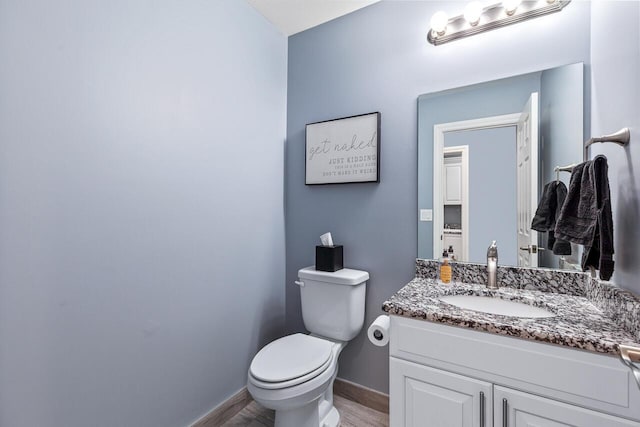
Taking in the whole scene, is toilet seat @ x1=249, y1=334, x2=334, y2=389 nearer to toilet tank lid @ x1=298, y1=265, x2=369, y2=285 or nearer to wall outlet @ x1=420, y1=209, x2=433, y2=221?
toilet tank lid @ x1=298, y1=265, x2=369, y2=285

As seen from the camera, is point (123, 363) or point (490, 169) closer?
point (123, 363)

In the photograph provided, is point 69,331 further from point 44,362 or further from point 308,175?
point 308,175

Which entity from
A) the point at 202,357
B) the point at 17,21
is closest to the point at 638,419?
the point at 202,357

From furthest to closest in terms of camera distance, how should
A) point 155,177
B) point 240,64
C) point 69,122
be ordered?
point 240,64 → point 155,177 → point 69,122

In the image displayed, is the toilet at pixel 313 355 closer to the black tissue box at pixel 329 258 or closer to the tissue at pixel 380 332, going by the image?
the black tissue box at pixel 329 258

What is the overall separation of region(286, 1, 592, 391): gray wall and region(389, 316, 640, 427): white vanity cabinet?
62 cm

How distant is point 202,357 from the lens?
1507 millimetres

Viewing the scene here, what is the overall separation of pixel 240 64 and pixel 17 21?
3.17ft


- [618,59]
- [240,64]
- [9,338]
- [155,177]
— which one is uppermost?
[240,64]

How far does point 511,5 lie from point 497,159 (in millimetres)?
680

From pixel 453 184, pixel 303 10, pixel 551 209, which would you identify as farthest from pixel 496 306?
pixel 303 10

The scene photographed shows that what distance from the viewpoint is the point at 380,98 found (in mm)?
1724

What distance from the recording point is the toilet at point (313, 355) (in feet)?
4.05

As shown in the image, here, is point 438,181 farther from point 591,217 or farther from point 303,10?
point 303,10
